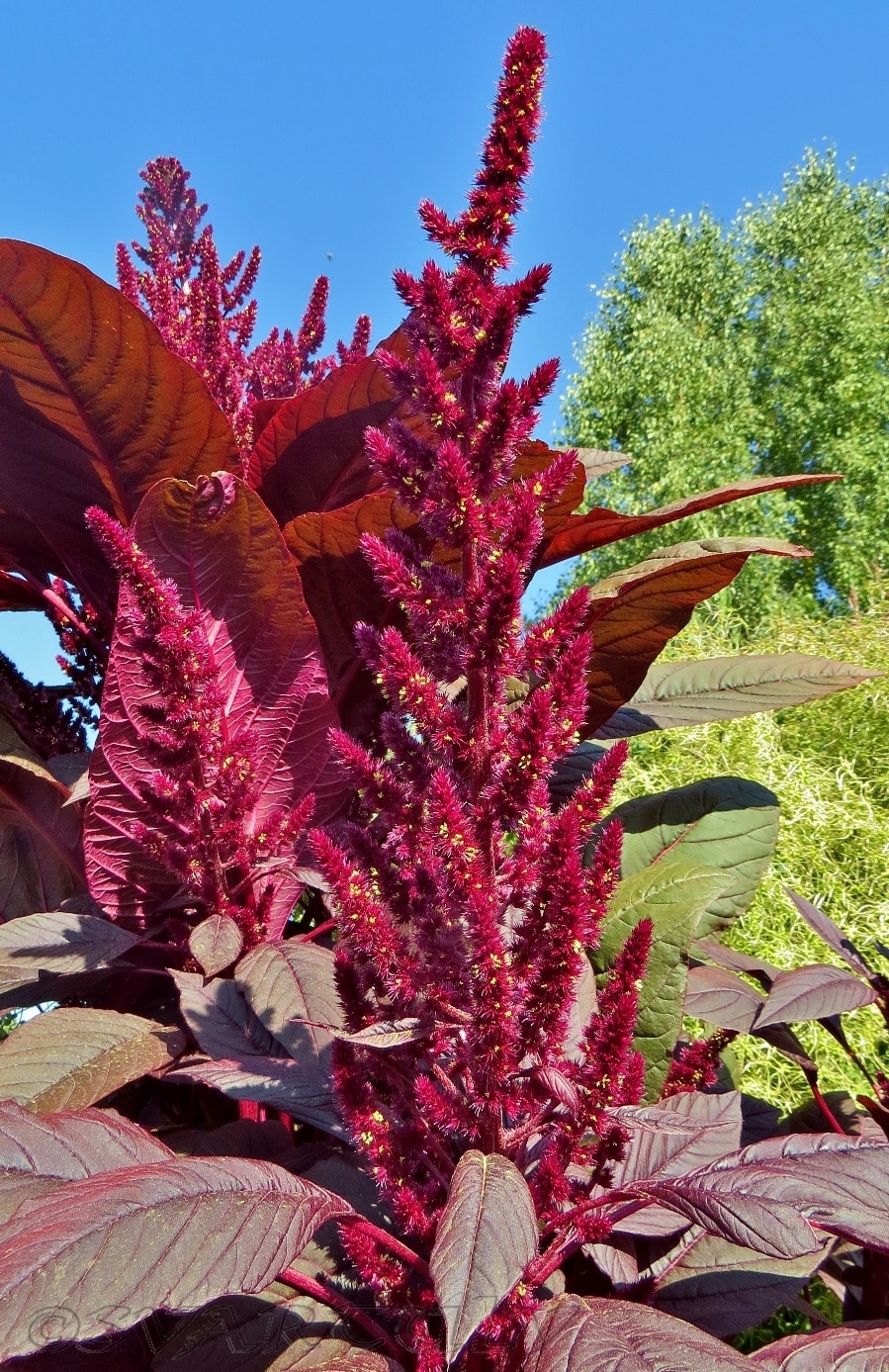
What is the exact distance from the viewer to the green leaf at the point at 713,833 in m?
1.14

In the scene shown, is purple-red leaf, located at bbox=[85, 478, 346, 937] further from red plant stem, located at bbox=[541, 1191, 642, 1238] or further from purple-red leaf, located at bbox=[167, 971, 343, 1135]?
red plant stem, located at bbox=[541, 1191, 642, 1238]

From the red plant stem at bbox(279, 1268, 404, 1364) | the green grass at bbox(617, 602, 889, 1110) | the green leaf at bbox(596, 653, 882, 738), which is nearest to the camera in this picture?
Answer: the red plant stem at bbox(279, 1268, 404, 1364)

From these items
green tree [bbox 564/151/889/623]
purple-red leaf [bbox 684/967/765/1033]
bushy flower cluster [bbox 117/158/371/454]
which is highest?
green tree [bbox 564/151/889/623]

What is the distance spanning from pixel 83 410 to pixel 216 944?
49cm

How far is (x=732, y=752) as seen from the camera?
165 inches

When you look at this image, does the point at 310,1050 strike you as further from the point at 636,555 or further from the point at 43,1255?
the point at 636,555

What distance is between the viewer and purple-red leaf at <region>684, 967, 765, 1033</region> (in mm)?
981

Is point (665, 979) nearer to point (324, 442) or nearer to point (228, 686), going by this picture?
point (228, 686)

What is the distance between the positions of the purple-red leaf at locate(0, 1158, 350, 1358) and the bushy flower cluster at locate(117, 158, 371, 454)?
0.75 metres

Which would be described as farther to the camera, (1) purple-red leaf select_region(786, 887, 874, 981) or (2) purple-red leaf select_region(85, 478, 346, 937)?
(1) purple-red leaf select_region(786, 887, 874, 981)

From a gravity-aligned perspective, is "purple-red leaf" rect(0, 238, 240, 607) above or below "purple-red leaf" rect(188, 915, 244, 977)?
above

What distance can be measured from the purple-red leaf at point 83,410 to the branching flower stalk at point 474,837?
292 millimetres

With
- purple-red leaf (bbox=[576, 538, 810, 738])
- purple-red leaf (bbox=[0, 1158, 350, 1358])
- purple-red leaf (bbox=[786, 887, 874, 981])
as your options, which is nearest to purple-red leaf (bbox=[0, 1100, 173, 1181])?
purple-red leaf (bbox=[0, 1158, 350, 1358])

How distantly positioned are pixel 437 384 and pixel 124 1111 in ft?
2.74
